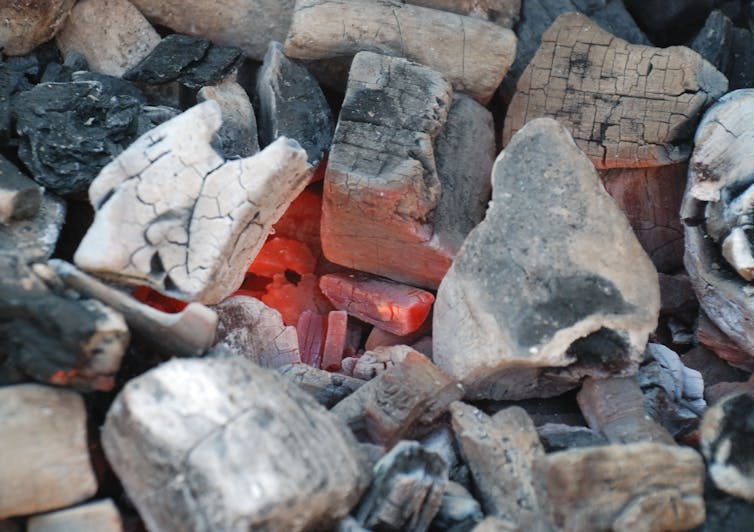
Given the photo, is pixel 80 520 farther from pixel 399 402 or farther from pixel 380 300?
pixel 380 300

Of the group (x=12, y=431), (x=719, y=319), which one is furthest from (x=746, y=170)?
(x=12, y=431)

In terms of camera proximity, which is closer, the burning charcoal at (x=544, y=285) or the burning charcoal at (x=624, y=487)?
the burning charcoal at (x=624, y=487)

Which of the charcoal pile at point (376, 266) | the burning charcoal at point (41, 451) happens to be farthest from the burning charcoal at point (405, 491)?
the burning charcoal at point (41, 451)

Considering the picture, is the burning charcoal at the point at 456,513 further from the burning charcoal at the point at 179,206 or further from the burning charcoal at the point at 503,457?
the burning charcoal at the point at 179,206

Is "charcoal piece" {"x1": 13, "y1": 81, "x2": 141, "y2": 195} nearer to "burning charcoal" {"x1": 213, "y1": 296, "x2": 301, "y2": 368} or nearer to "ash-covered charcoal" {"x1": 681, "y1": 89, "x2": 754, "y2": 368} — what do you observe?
"burning charcoal" {"x1": 213, "y1": 296, "x2": 301, "y2": 368}

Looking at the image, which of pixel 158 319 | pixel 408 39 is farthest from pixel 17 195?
pixel 408 39

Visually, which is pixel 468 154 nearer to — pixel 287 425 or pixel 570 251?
pixel 570 251

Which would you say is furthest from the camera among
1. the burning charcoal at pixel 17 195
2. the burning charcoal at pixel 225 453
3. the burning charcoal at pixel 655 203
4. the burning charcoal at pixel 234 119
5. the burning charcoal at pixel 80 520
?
the burning charcoal at pixel 655 203
